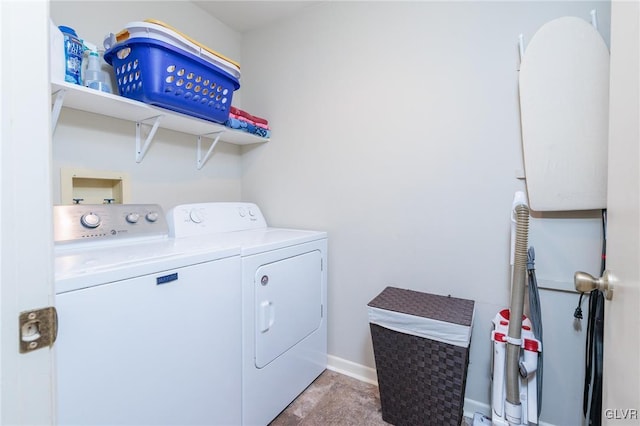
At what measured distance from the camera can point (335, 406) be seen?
167cm

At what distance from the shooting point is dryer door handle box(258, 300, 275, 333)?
1.43 meters

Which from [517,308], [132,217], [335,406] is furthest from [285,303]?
[517,308]

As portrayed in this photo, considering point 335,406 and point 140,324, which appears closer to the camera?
point 140,324

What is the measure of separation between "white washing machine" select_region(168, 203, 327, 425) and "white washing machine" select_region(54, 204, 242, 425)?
0.29 feet

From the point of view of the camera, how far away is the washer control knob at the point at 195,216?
66.5 inches

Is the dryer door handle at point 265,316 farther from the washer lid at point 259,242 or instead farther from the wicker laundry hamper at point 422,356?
the wicker laundry hamper at point 422,356

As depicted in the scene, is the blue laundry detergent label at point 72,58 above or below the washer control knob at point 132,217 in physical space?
above

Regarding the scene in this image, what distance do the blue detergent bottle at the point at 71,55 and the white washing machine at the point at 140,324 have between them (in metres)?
0.58

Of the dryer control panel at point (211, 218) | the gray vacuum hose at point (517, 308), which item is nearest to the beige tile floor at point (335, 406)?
the gray vacuum hose at point (517, 308)

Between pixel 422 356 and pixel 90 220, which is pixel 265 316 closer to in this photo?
pixel 422 356

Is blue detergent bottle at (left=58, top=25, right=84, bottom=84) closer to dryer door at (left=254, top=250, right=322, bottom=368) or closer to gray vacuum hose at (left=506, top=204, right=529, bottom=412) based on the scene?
dryer door at (left=254, top=250, right=322, bottom=368)

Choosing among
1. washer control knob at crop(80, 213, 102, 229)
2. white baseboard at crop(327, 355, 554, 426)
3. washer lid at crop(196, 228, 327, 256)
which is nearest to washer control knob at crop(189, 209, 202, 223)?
washer lid at crop(196, 228, 327, 256)

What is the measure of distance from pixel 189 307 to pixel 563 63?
1900mm

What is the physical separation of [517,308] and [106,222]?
1.89 meters
